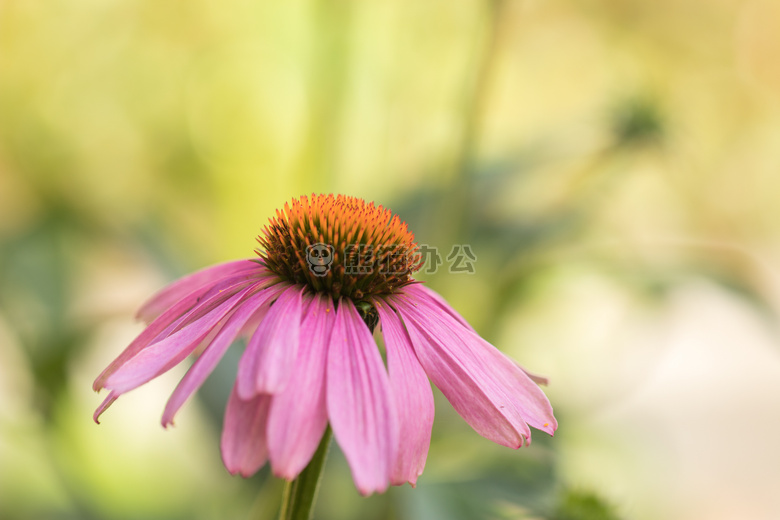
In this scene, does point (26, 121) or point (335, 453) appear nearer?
point (335, 453)

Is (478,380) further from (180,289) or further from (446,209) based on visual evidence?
(446,209)

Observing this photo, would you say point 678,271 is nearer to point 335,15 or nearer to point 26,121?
point 335,15

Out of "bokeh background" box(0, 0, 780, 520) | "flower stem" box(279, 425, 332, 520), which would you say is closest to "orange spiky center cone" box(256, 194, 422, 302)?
"flower stem" box(279, 425, 332, 520)

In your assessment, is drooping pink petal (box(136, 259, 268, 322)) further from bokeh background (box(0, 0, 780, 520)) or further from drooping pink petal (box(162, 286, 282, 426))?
bokeh background (box(0, 0, 780, 520))

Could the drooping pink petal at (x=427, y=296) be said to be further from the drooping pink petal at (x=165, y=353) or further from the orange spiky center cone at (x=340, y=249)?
the drooping pink petal at (x=165, y=353)

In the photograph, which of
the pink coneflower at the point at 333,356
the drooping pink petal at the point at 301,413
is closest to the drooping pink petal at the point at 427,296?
the pink coneflower at the point at 333,356

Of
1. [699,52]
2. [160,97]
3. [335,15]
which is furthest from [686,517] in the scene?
[160,97]
